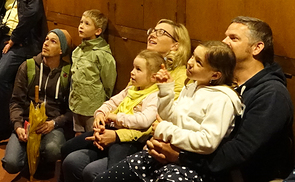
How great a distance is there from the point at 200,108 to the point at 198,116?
0.04 meters

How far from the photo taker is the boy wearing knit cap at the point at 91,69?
11.2ft

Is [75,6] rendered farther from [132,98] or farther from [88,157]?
[88,157]

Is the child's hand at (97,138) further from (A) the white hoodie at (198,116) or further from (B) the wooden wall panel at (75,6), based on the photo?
(B) the wooden wall panel at (75,6)

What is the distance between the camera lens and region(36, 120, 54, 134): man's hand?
3.40 meters

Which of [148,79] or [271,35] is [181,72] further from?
[271,35]

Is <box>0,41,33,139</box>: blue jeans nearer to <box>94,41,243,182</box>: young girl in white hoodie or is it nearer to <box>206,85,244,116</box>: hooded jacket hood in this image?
<box>94,41,243,182</box>: young girl in white hoodie

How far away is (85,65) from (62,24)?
31.4 inches

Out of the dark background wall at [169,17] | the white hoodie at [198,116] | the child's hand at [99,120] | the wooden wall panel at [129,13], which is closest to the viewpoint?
the white hoodie at [198,116]

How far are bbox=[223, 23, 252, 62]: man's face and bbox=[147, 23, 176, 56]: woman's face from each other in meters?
0.56

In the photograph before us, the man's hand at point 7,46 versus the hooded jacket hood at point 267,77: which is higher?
the hooded jacket hood at point 267,77

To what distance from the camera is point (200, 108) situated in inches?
84.2

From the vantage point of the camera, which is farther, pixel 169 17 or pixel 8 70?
pixel 8 70

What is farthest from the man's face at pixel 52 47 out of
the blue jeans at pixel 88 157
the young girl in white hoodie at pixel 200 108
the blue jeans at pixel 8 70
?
the young girl in white hoodie at pixel 200 108

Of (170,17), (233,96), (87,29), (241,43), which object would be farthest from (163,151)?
(87,29)
